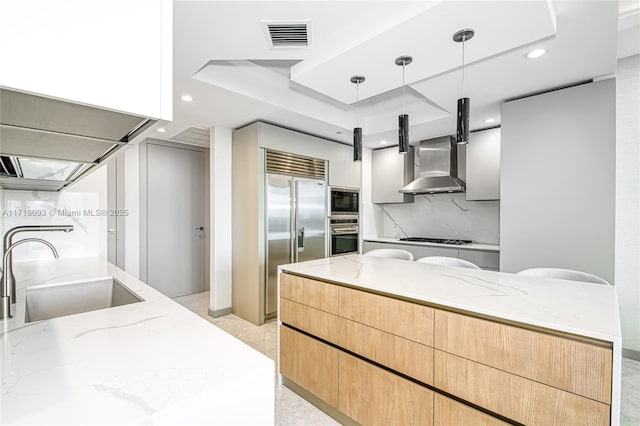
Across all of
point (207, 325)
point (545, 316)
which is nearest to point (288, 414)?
point (207, 325)

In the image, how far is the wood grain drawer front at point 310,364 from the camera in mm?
1950

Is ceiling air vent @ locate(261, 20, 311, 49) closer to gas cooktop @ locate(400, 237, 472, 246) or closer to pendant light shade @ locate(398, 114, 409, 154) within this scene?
pendant light shade @ locate(398, 114, 409, 154)

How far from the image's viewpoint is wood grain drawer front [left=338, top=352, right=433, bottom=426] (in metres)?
1.54

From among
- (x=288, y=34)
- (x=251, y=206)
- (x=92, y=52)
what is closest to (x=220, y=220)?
(x=251, y=206)

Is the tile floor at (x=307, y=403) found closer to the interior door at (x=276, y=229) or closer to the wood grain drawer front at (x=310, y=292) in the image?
the interior door at (x=276, y=229)

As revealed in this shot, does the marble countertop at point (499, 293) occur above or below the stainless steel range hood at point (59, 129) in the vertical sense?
below

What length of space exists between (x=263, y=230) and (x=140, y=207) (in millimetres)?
2103

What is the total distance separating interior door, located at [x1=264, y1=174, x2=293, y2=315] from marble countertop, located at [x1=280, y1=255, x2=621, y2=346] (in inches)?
53.6

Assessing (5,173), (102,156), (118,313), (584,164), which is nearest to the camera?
(118,313)

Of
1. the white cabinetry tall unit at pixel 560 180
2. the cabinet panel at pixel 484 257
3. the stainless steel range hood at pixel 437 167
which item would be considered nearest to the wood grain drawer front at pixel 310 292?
the white cabinetry tall unit at pixel 560 180

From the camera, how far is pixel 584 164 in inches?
103

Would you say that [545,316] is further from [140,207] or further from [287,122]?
[140,207]

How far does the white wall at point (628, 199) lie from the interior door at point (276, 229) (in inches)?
130

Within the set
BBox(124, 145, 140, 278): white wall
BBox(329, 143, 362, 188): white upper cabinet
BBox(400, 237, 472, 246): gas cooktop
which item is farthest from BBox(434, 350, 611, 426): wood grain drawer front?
BBox(124, 145, 140, 278): white wall
